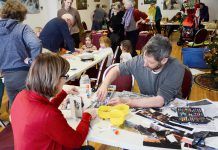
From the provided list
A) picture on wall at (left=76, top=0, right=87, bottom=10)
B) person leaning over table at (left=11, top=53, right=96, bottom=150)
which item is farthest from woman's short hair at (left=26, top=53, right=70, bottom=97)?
picture on wall at (left=76, top=0, right=87, bottom=10)

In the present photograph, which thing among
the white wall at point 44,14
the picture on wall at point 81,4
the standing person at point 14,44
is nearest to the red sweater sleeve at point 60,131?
the standing person at point 14,44

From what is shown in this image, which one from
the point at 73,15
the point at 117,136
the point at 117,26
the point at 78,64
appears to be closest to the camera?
the point at 117,136

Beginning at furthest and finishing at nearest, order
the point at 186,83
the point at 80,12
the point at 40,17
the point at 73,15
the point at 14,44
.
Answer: the point at 80,12
the point at 40,17
the point at 73,15
the point at 14,44
the point at 186,83

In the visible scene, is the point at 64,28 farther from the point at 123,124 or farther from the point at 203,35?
the point at 203,35

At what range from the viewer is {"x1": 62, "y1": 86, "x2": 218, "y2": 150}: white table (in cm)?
140

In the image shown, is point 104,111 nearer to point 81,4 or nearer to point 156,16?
point 156,16

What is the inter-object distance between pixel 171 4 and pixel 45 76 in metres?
11.2

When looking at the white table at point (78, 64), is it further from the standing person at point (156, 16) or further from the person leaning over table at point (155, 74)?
the standing person at point (156, 16)

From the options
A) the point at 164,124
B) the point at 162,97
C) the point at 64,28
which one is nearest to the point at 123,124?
the point at 164,124

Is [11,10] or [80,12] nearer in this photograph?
[11,10]

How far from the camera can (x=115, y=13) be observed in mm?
5527

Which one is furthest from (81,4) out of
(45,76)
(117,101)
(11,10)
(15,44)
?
(45,76)

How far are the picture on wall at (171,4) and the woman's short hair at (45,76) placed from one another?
11080 mm

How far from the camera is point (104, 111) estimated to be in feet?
5.55
